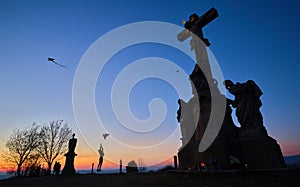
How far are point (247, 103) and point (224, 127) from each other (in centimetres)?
198

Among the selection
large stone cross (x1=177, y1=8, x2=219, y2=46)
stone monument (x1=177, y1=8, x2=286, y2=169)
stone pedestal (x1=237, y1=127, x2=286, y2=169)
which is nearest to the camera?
stone pedestal (x1=237, y1=127, x2=286, y2=169)

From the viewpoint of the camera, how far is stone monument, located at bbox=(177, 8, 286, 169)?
923 cm

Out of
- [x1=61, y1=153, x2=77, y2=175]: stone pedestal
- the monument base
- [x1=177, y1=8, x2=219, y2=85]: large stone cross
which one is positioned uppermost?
[x1=177, y1=8, x2=219, y2=85]: large stone cross

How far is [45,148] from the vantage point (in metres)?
31.8

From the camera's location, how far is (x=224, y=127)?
10516 mm

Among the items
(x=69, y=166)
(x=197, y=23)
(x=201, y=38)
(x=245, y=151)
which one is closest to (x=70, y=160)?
(x=69, y=166)

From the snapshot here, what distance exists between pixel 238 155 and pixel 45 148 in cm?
3299

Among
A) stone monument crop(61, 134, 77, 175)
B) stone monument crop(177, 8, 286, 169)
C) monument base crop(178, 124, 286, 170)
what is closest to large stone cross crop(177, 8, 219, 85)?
stone monument crop(177, 8, 286, 169)

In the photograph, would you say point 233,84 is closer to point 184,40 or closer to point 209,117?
point 209,117

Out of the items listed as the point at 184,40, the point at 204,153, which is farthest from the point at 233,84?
the point at 184,40

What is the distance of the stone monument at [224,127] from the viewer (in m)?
9.23

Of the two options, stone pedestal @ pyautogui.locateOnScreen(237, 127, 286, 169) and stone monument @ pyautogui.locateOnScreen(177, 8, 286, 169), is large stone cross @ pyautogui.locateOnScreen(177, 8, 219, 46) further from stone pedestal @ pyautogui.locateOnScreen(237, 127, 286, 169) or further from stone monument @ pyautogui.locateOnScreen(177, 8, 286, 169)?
stone pedestal @ pyautogui.locateOnScreen(237, 127, 286, 169)

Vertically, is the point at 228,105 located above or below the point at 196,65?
below

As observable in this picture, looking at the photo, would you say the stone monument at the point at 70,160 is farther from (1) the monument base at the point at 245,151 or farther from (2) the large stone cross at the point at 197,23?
(2) the large stone cross at the point at 197,23
